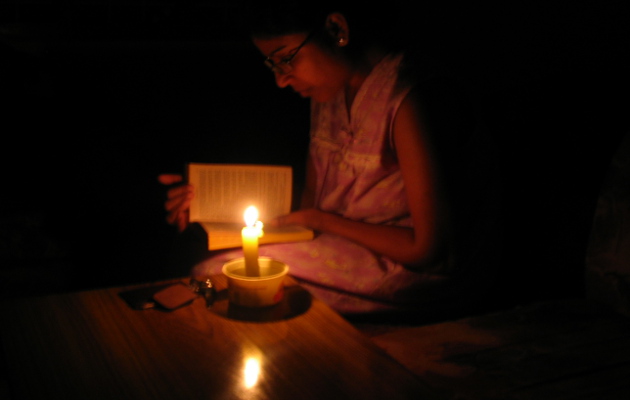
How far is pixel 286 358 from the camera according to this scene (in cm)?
82

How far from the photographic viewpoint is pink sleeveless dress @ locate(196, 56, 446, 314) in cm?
141

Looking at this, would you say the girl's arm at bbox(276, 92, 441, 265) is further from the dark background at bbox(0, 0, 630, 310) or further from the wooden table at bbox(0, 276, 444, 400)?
the dark background at bbox(0, 0, 630, 310)

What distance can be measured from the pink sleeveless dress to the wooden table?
0.39 m

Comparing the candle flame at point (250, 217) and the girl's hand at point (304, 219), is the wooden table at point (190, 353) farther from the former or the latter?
the girl's hand at point (304, 219)

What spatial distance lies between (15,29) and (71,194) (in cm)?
75

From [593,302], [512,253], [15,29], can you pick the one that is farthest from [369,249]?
[15,29]

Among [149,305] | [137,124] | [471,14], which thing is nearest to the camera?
[149,305]

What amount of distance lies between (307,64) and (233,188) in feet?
1.38

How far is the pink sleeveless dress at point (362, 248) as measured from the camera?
4.63ft

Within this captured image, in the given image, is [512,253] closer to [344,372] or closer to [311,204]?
[311,204]

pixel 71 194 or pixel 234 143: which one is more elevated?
pixel 234 143

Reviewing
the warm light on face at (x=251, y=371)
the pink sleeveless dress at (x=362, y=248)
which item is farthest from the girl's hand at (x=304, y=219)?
the warm light on face at (x=251, y=371)

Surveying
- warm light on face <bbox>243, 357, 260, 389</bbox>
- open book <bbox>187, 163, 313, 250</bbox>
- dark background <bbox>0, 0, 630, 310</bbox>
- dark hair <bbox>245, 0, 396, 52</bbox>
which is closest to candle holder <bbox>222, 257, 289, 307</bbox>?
warm light on face <bbox>243, 357, 260, 389</bbox>

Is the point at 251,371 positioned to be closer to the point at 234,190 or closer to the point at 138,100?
the point at 234,190
